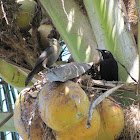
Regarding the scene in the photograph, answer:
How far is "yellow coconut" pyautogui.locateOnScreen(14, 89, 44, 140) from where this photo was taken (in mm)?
1388

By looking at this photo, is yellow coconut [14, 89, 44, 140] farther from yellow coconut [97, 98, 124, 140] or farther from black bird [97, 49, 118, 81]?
black bird [97, 49, 118, 81]

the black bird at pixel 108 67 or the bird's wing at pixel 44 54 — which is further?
the bird's wing at pixel 44 54

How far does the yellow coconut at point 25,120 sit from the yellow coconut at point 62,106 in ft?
0.38

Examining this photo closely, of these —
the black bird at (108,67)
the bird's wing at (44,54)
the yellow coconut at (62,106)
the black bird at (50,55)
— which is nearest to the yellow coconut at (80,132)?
the yellow coconut at (62,106)

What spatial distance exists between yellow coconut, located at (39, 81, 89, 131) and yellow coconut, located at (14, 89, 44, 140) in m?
0.12

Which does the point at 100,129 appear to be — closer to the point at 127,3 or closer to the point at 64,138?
the point at 64,138

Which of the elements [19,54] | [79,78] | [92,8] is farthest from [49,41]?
[79,78]

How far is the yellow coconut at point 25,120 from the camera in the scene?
1.39m

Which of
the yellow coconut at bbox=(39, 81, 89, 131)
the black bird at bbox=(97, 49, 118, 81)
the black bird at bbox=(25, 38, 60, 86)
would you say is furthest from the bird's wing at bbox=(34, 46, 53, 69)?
the yellow coconut at bbox=(39, 81, 89, 131)

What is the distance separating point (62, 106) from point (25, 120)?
0.78ft

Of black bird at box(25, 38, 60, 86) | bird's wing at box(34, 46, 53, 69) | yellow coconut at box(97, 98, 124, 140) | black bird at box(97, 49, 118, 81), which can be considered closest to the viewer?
yellow coconut at box(97, 98, 124, 140)

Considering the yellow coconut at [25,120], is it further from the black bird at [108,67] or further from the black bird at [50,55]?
the black bird at [50,55]

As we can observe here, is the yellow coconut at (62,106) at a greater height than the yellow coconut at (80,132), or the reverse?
the yellow coconut at (62,106)

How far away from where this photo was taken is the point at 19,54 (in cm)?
228
